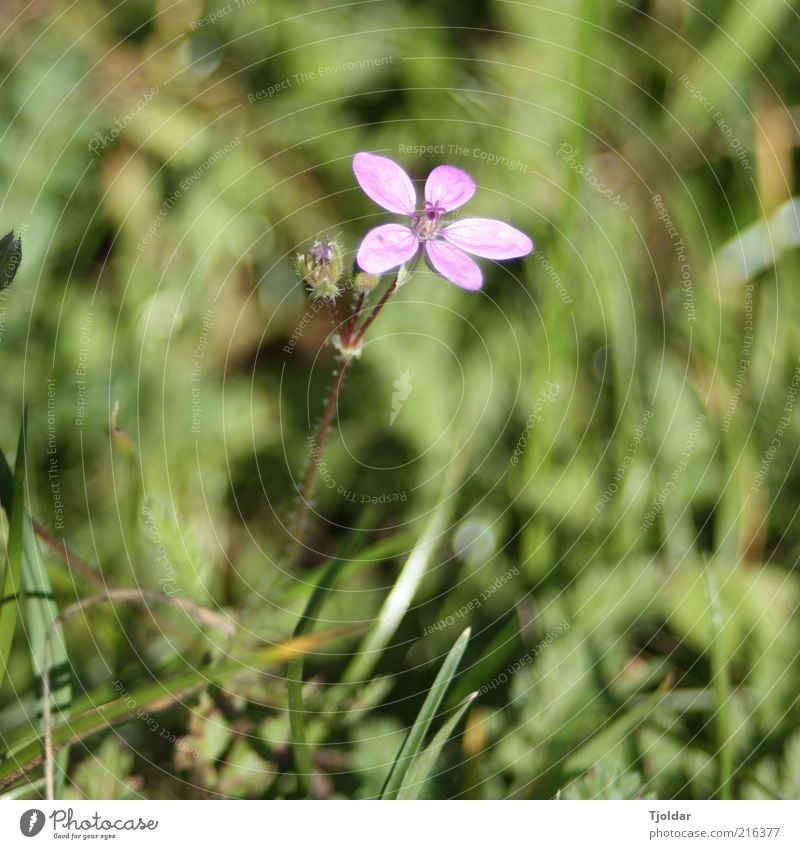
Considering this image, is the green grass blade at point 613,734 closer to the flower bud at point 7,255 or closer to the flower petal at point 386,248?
the flower petal at point 386,248

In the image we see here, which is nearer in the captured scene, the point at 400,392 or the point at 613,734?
the point at 613,734

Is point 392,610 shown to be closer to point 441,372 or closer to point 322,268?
point 441,372

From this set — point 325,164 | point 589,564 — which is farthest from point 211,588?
point 325,164

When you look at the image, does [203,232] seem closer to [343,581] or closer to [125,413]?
[125,413]

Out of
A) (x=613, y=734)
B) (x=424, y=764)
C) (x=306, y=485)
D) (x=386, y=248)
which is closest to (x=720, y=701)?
(x=613, y=734)

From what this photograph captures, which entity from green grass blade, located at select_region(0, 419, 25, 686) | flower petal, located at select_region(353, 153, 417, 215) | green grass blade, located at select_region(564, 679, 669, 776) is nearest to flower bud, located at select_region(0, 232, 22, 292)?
green grass blade, located at select_region(0, 419, 25, 686)
